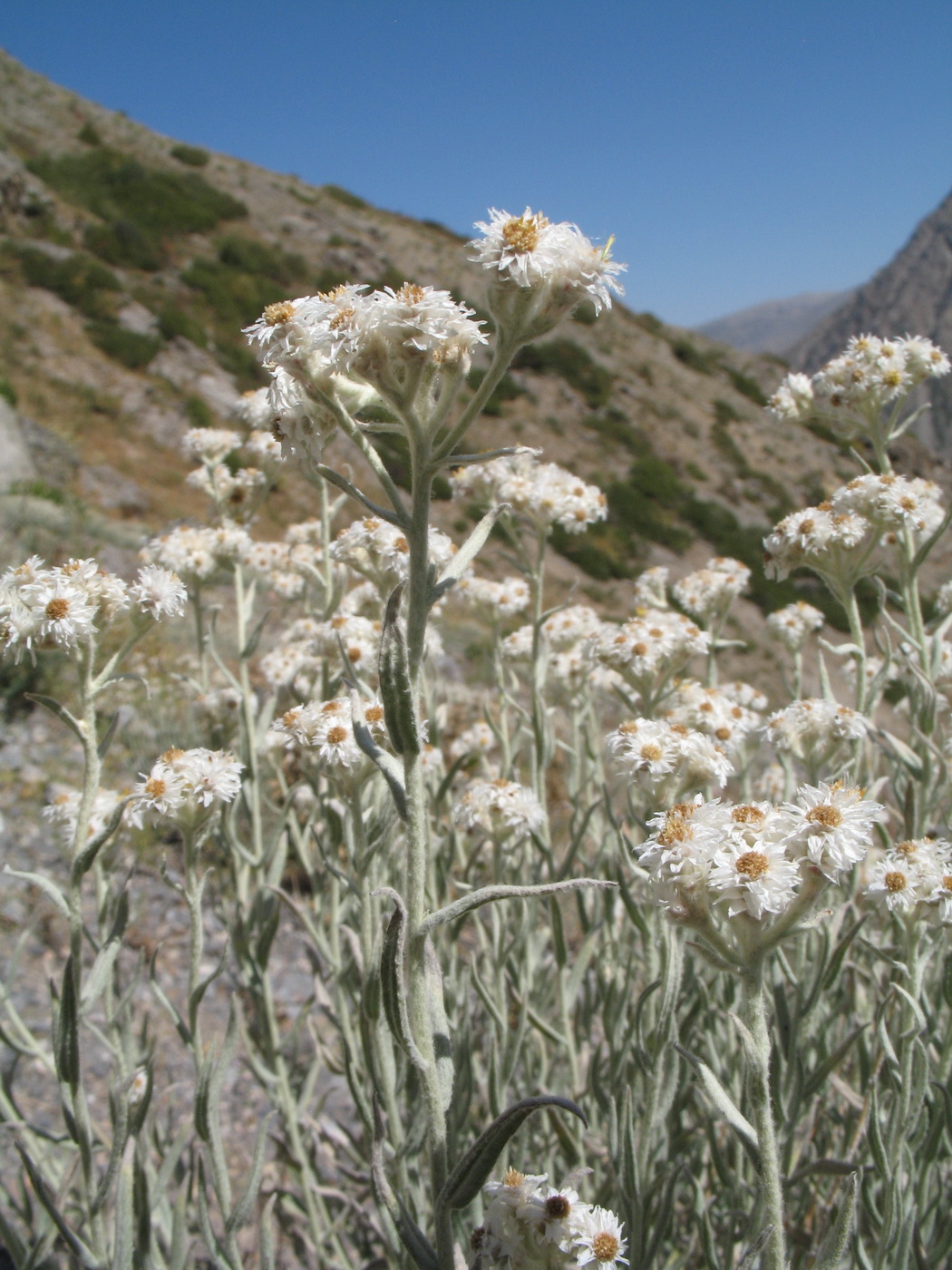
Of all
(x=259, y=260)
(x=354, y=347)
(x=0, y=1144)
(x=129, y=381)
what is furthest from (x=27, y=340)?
(x=354, y=347)

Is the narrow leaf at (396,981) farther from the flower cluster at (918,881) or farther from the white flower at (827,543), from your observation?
the white flower at (827,543)

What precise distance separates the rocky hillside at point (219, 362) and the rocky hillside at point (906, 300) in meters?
37.5

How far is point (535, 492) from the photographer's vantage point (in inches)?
92.6

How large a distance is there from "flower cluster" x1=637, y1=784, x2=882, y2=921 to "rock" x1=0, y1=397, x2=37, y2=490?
8.61 m

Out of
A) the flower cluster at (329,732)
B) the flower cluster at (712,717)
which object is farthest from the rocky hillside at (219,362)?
the flower cluster at (712,717)

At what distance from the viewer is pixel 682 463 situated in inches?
780

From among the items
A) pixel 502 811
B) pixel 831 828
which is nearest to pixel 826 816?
pixel 831 828

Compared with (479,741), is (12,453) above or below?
above

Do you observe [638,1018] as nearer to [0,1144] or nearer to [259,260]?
[0,1144]

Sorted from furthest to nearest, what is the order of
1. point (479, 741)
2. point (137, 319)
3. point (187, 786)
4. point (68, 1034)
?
point (137, 319), point (479, 741), point (187, 786), point (68, 1034)

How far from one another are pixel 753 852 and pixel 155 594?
1.14 metres

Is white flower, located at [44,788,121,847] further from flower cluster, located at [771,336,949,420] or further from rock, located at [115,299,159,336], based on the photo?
rock, located at [115,299,159,336]

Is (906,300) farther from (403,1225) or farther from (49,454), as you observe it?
(403,1225)

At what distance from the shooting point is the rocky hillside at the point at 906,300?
5644cm
